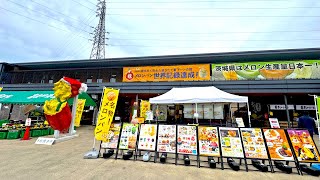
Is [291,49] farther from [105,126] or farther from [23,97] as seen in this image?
[23,97]

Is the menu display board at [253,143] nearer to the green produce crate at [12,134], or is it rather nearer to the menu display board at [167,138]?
the menu display board at [167,138]

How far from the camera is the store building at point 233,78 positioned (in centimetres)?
1179

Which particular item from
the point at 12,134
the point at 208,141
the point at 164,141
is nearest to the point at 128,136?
the point at 164,141

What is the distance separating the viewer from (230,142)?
14.6 feet

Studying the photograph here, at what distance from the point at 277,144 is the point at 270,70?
10.4 m

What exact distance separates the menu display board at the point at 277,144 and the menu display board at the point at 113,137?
179 inches

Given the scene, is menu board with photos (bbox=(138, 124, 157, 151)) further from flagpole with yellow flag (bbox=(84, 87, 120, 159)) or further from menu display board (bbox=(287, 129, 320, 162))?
menu display board (bbox=(287, 129, 320, 162))

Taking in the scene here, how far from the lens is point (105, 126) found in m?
5.27

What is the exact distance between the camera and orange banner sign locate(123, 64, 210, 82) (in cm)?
1360

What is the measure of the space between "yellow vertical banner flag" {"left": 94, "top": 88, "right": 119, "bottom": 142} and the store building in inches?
304

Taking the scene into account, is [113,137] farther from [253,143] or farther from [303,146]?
[303,146]

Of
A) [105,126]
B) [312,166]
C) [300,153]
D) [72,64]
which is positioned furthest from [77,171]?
[72,64]

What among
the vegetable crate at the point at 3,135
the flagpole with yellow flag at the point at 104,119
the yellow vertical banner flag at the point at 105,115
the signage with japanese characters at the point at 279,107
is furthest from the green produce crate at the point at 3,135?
the signage with japanese characters at the point at 279,107

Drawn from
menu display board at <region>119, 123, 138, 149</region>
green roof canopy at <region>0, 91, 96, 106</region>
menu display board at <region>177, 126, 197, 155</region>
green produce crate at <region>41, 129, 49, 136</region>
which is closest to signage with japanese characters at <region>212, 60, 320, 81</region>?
menu display board at <region>177, 126, 197, 155</region>
